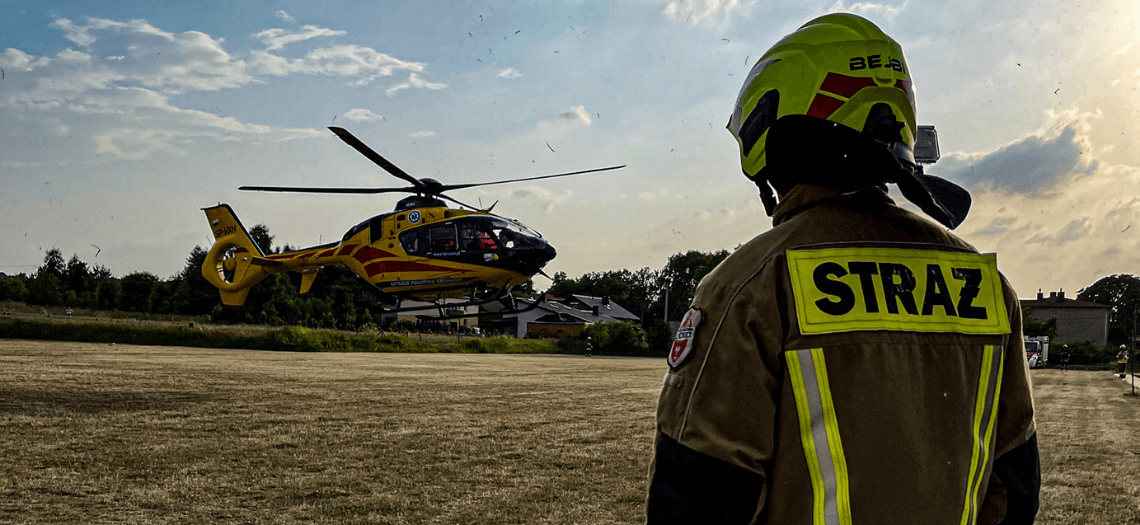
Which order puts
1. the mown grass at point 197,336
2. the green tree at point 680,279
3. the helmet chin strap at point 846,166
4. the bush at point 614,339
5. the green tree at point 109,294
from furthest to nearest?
the green tree at point 680,279 < the green tree at point 109,294 < the bush at point 614,339 < the mown grass at point 197,336 < the helmet chin strap at point 846,166

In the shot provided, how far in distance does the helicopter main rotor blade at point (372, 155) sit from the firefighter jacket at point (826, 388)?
16690mm

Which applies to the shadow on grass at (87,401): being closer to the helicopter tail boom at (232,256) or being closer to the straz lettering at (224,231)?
the helicopter tail boom at (232,256)

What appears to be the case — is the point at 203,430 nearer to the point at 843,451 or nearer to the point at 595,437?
the point at 595,437

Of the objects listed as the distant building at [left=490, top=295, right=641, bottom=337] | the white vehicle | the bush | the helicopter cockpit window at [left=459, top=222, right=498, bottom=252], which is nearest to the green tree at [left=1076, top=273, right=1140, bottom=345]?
the white vehicle

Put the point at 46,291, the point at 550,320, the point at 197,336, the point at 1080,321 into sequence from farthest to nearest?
1. the point at 1080,321
2. the point at 550,320
3. the point at 46,291
4. the point at 197,336

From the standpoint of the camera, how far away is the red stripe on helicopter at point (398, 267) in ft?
65.7

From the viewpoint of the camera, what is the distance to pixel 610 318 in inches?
3184

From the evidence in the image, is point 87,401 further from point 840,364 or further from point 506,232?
point 506,232

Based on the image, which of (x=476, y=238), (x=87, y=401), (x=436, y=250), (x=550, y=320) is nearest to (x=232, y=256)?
(x=436, y=250)

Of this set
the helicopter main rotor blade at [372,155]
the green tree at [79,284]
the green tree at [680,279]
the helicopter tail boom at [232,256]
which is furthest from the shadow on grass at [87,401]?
the green tree at [680,279]

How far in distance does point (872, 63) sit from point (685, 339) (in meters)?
0.75

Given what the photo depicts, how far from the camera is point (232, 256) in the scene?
2614 cm

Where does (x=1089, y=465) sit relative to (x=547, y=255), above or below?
below

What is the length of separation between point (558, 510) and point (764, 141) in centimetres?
383
